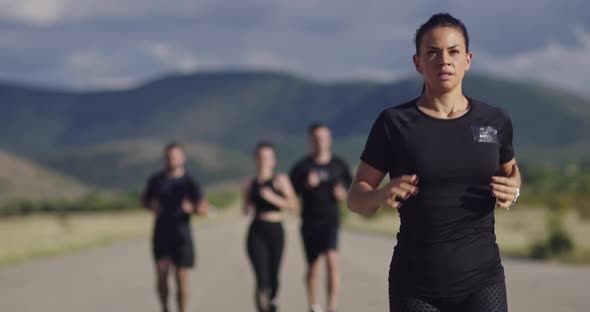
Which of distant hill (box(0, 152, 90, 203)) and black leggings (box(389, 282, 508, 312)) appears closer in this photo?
black leggings (box(389, 282, 508, 312))

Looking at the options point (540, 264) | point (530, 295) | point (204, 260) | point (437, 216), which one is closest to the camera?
point (437, 216)

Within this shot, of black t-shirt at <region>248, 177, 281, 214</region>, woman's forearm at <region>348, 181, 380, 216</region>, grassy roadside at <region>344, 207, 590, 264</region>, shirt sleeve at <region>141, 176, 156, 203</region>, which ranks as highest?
shirt sleeve at <region>141, 176, 156, 203</region>

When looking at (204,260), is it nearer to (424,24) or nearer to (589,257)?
(589,257)

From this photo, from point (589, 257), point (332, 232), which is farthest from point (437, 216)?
point (589, 257)

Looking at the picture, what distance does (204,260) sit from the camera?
2559 cm

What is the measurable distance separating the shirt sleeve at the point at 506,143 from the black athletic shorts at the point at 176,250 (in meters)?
7.24

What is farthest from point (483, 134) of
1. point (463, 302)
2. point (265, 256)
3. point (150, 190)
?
point (150, 190)

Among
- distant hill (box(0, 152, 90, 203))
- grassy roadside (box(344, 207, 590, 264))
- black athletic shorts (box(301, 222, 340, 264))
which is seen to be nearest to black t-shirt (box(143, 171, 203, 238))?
black athletic shorts (box(301, 222, 340, 264))

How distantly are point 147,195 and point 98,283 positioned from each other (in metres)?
6.98

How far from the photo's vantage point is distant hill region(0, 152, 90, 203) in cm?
17962

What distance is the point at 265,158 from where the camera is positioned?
37.6 feet

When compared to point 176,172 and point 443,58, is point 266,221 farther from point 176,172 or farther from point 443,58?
point 443,58

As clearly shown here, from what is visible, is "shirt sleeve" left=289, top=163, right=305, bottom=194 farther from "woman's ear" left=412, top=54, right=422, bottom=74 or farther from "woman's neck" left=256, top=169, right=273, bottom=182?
"woman's ear" left=412, top=54, right=422, bottom=74

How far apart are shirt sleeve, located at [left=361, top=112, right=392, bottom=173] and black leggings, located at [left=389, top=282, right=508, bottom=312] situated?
1.89 feet
